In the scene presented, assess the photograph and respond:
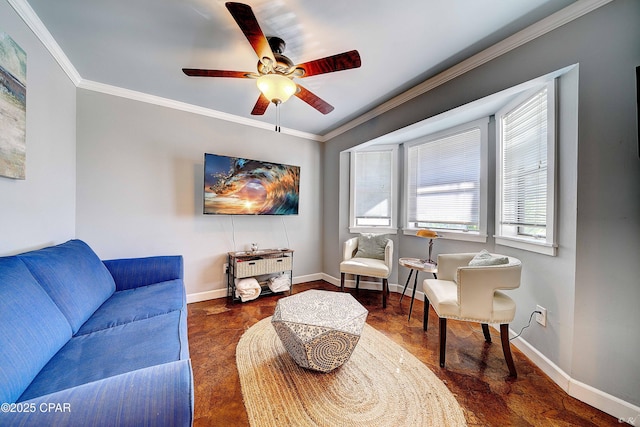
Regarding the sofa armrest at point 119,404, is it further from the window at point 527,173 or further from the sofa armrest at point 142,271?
the window at point 527,173

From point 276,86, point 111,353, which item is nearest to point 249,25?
point 276,86

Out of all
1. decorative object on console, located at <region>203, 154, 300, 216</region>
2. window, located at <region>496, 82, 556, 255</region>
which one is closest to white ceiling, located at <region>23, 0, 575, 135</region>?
window, located at <region>496, 82, 556, 255</region>

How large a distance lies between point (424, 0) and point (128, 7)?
1.97 m

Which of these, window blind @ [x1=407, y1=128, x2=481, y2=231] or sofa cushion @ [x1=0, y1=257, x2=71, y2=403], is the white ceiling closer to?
window blind @ [x1=407, y1=128, x2=481, y2=231]

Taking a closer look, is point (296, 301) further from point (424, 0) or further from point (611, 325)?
point (424, 0)

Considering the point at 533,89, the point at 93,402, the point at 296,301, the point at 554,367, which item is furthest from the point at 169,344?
the point at 533,89

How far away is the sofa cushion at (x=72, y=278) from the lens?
126 cm

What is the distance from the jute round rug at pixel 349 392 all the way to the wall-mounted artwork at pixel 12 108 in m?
1.98

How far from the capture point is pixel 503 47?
178 cm

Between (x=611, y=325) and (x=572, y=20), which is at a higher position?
(x=572, y=20)

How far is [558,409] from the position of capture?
136cm

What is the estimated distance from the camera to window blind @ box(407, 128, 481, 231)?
263cm

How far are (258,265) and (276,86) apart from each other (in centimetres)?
219

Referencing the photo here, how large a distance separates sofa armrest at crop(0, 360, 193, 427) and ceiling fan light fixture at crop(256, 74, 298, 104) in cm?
175
